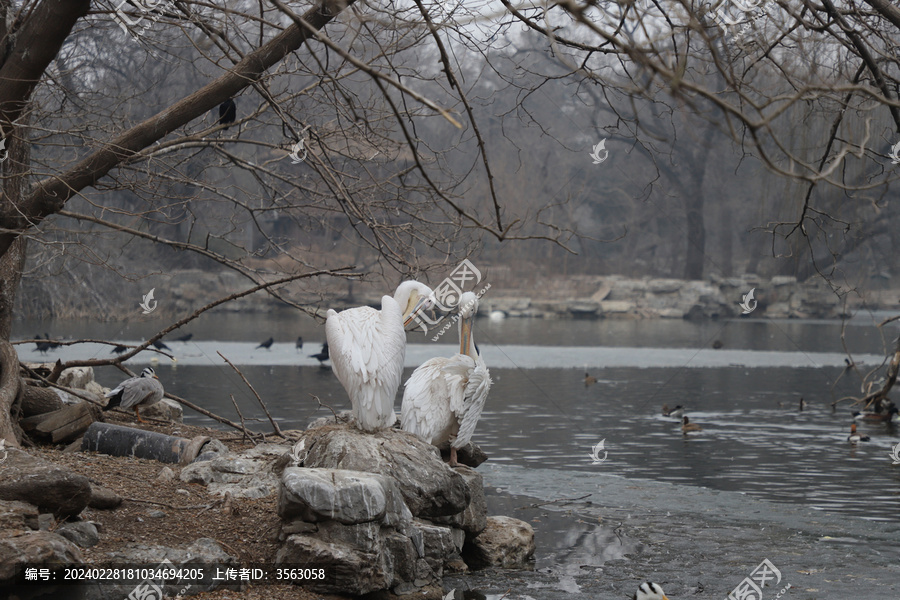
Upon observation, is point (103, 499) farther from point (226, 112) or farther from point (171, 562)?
point (226, 112)

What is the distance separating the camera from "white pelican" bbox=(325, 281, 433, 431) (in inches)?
231

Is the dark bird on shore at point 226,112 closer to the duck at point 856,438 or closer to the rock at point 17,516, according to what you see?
the rock at point 17,516

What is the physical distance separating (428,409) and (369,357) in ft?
4.26

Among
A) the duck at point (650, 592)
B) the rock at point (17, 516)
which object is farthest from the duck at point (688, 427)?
the rock at point (17, 516)

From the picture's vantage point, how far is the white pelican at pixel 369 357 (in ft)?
19.2

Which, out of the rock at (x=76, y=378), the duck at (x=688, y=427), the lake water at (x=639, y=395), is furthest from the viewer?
the duck at (x=688, y=427)

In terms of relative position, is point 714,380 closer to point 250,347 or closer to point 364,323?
point 250,347

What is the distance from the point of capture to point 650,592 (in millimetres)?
5270

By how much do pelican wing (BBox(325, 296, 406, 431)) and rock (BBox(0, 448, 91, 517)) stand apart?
6.34 feet

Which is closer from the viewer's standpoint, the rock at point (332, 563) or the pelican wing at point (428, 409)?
the rock at point (332, 563)

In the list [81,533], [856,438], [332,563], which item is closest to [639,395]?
[856,438]

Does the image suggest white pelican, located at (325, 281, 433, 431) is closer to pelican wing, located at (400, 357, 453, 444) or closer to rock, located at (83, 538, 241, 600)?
pelican wing, located at (400, 357, 453, 444)

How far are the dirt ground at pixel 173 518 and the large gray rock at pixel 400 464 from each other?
0.57 m

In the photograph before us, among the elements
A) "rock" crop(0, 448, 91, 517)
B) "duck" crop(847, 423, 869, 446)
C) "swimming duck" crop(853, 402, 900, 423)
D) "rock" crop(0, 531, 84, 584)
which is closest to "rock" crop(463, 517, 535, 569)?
"rock" crop(0, 448, 91, 517)
